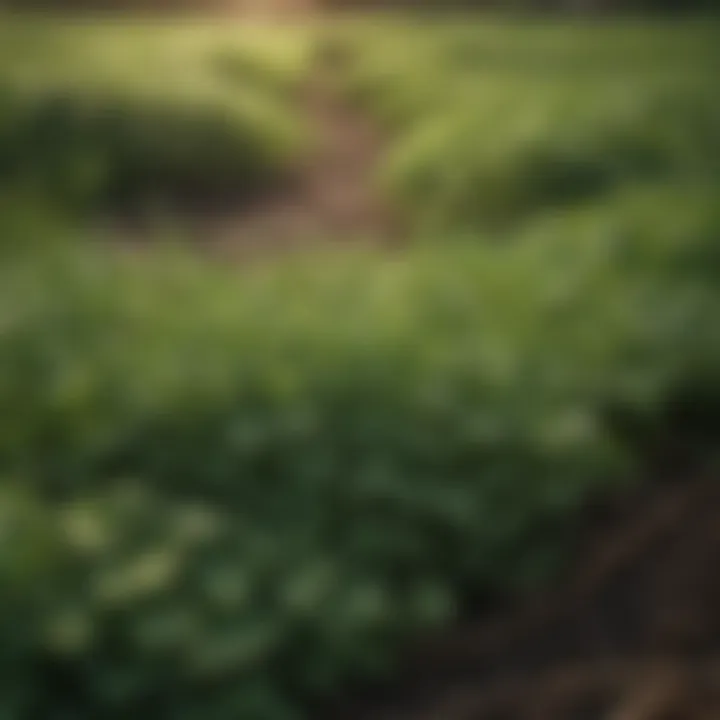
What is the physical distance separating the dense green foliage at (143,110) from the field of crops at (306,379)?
0.04 feet

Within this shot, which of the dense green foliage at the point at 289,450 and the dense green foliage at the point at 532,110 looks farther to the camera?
the dense green foliage at the point at 532,110

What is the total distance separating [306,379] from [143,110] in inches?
79.9

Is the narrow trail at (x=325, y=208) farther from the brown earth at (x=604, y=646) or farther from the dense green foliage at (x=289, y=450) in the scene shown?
the brown earth at (x=604, y=646)

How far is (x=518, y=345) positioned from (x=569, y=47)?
2.27 meters

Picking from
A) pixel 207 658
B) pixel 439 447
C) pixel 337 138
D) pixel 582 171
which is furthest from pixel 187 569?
pixel 337 138

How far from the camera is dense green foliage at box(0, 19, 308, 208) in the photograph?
4.46m

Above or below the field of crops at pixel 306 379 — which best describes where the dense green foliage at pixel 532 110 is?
above

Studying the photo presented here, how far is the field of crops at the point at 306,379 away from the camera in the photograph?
2.40 meters

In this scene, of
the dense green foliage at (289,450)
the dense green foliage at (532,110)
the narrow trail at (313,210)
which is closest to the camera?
the dense green foliage at (289,450)

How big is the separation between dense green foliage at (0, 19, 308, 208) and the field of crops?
0.01 meters

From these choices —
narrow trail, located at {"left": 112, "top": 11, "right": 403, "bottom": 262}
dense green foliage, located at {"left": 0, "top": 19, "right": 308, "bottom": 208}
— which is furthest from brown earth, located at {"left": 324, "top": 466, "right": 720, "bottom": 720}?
dense green foliage, located at {"left": 0, "top": 19, "right": 308, "bottom": 208}

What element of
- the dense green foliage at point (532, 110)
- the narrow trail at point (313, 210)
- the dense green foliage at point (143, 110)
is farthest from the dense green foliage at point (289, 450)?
the dense green foliage at point (143, 110)

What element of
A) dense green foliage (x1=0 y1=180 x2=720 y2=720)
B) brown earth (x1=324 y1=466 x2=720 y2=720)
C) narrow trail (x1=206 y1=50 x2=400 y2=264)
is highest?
narrow trail (x1=206 y1=50 x2=400 y2=264)

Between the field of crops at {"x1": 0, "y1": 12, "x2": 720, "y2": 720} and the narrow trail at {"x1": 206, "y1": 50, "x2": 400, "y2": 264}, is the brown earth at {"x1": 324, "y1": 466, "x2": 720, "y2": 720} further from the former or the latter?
the narrow trail at {"x1": 206, "y1": 50, "x2": 400, "y2": 264}
